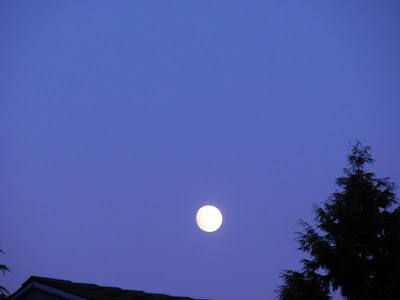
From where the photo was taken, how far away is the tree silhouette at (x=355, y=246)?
685 inches

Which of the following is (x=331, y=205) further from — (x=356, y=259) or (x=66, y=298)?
(x=66, y=298)

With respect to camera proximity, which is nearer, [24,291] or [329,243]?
[24,291]

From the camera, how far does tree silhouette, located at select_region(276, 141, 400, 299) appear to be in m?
17.4

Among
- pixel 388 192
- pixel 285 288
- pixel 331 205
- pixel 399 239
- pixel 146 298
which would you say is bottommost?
pixel 146 298

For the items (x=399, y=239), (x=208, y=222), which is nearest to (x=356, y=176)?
(x=399, y=239)

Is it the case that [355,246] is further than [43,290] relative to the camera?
Yes

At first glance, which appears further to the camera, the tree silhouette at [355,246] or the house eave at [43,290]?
the tree silhouette at [355,246]

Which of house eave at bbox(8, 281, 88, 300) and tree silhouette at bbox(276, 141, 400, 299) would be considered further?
tree silhouette at bbox(276, 141, 400, 299)

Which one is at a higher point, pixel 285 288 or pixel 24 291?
pixel 285 288

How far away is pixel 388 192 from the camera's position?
19.4 metres

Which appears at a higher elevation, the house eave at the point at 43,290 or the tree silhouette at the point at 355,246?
the tree silhouette at the point at 355,246

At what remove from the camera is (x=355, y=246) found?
18016mm

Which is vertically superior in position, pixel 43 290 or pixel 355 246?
pixel 355 246

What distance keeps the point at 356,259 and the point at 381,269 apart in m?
1.21
